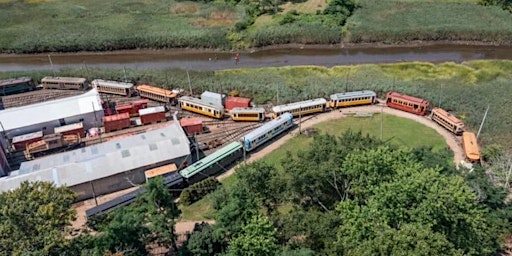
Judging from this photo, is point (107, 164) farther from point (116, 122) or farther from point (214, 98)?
point (214, 98)

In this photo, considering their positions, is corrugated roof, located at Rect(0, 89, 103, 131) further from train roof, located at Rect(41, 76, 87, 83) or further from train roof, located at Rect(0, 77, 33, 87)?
train roof, located at Rect(0, 77, 33, 87)

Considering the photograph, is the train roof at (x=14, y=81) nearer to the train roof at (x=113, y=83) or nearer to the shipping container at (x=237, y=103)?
the train roof at (x=113, y=83)

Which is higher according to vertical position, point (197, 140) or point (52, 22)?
point (52, 22)

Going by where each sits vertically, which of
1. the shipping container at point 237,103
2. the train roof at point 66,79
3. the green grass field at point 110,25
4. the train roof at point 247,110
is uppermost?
the green grass field at point 110,25

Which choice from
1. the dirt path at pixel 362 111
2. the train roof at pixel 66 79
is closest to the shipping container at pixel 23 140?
the train roof at pixel 66 79

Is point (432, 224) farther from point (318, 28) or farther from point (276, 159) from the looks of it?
point (318, 28)

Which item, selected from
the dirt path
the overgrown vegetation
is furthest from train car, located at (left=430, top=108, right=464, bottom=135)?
the overgrown vegetation

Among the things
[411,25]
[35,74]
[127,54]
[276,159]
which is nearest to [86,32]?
[127,54]
